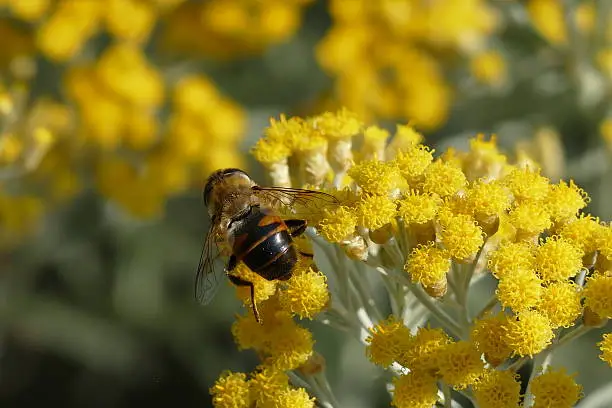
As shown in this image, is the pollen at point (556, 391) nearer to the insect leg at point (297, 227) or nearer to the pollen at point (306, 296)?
the pollen at point (306, 296)

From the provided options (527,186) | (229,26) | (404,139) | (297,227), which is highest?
(229,26)

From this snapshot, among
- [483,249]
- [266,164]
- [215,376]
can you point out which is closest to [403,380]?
[483,249]

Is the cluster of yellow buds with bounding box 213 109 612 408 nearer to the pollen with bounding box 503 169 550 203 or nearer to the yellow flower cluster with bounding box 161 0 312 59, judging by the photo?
the pollen with bounding box 503 169 550 203

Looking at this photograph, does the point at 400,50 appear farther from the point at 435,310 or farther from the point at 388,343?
the point at 388,343

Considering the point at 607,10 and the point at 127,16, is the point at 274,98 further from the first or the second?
the point at 607,10

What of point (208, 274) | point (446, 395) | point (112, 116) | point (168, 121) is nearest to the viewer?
point (446, 395)

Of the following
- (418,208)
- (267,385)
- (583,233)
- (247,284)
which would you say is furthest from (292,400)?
(583,233)
